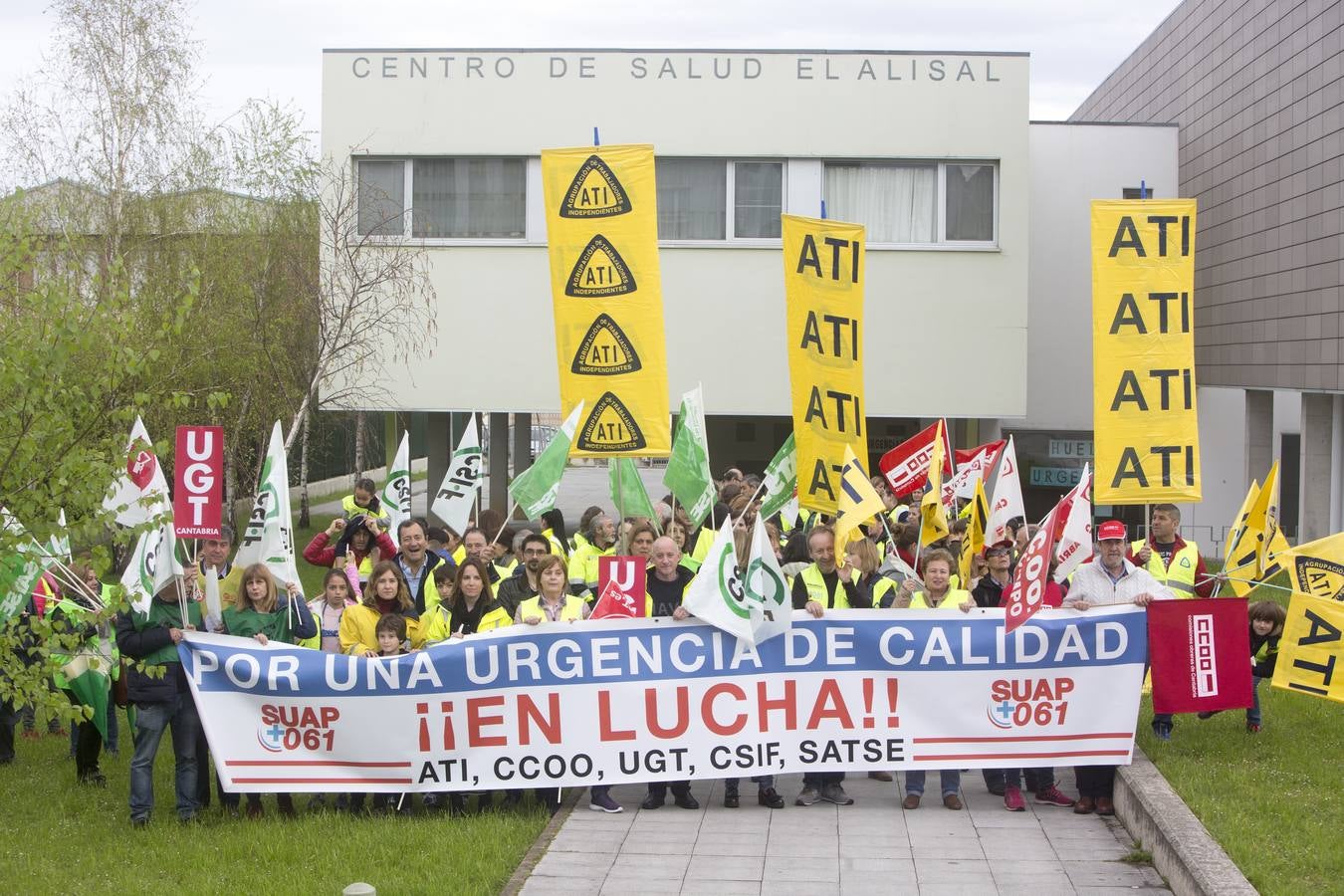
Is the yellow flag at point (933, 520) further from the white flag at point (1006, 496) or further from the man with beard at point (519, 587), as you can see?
the man with beard at point (519, 587)

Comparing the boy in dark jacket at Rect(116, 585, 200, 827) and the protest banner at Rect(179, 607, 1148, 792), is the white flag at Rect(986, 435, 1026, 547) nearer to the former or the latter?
the protest banner at Rect(179, 607, 1148, 792)

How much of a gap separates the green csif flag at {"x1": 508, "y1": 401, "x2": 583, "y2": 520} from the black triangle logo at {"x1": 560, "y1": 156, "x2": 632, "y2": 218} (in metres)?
1.62

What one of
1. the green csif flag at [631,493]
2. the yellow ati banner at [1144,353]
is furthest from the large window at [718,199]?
the yellow ati banner at [1144,353]

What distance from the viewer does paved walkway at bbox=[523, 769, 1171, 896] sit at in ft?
27.3

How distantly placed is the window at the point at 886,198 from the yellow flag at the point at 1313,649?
13.4 meters

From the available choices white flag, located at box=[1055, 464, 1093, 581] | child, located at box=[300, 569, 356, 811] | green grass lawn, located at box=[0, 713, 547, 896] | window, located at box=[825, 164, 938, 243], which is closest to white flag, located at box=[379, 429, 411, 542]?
child, located at box=[300, 569, 356, 811]

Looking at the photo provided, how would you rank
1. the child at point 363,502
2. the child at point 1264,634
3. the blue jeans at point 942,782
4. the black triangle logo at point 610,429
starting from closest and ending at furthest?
1. the blue jeans at point 942,782
2. the child at point 1264,634
3. the black triangle logo at point 610,429
4. the child at point 363,502

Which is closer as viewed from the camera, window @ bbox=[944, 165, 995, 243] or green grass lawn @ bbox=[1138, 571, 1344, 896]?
green grass lawn @ bbox=[1138, 571, 1344, 896]

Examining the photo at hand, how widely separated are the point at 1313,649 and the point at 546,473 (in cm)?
591

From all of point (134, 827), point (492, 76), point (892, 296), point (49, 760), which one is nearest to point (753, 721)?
point (134, 827)

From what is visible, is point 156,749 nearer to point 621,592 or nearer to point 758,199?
point 621,592

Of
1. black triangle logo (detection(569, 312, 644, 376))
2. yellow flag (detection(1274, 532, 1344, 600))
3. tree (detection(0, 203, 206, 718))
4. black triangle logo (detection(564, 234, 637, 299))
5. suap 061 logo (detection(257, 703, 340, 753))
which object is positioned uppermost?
black triangle logo (detection(564, 234, 637, 299))

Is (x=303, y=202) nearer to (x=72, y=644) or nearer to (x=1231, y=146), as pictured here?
(x=1231, y=146)

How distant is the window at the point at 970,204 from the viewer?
898 inches
